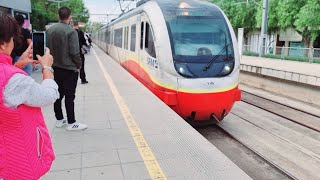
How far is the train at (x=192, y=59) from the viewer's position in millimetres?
6676

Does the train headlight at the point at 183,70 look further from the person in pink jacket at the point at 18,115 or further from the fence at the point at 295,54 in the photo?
the fence at the point at 295,54

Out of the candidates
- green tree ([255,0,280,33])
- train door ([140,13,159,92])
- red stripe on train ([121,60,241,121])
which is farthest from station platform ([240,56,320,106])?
green tree ([255,0,280,33])

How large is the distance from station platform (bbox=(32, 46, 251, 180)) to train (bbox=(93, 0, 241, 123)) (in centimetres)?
55

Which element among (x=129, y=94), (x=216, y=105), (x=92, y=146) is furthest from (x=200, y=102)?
(x=92, y=146)

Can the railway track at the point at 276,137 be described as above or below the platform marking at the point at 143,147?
below

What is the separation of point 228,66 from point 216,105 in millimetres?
874

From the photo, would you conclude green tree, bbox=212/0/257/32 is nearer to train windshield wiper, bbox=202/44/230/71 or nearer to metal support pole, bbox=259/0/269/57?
metal support pole, bbox=259/0/269/57

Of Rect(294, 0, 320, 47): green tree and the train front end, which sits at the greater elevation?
Rect(294, 0, 320, 47): green tree

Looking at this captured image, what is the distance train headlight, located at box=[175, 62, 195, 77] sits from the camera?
6.68m

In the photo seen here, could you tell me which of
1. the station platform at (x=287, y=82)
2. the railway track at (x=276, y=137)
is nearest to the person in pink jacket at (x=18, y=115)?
the railway track at (x=276, y=137)

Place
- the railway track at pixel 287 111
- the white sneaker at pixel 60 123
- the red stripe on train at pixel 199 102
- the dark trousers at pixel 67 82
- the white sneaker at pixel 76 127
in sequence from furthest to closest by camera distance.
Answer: the railway track at pixel 287 111, the red stripe on train at pixel 199 102, the white sneaker at pixel 60 123, the white sneaker at pixel 76 127, the dark trousers at pixel 67 82

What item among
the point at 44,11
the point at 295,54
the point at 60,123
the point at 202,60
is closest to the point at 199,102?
the point at 202,60

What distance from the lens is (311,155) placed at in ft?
20.7

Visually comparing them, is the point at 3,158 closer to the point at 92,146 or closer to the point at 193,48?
the point at 92,146
